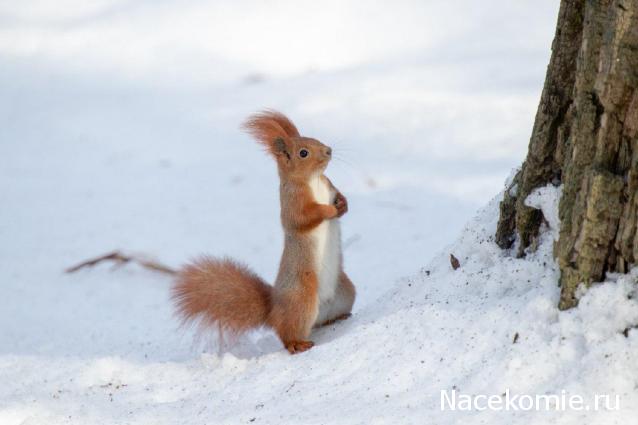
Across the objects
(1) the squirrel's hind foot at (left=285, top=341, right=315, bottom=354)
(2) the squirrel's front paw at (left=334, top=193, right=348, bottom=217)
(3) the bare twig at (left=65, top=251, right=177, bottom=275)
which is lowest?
(3) the bare twig at (left=65, top=251, right=177, bottom=275)

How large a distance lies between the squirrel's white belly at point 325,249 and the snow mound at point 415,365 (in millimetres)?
148

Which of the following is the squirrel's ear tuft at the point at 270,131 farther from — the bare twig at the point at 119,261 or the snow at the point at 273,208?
the bare twig at the point at 119,261

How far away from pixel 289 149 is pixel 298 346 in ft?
2.21

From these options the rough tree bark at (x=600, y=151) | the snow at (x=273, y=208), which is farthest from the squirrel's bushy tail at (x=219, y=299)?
the rough tree bark at (x=600, y=151)

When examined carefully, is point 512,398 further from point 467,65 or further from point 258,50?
point 258,50

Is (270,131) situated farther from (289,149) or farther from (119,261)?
(119,261)

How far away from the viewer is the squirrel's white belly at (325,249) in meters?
3.25

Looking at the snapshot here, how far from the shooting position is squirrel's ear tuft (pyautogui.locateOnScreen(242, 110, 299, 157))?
3.29 meters

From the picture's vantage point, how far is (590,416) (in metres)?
2.10

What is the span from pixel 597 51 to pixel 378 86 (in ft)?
13.2

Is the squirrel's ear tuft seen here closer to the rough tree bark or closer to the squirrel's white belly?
the squirrel's white belly

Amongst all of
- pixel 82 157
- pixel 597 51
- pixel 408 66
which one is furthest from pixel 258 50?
pixel 597 51

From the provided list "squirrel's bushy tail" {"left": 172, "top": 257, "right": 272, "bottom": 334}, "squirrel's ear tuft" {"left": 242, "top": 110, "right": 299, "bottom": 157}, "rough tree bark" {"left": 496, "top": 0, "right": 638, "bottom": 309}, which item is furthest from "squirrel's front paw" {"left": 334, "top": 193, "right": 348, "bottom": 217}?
"rough tree bark" {"left": 496, "top": 0, "right": 638, "bottom": 309}

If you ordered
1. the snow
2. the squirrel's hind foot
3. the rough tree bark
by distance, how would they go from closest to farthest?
the rough tree bark, the snow, the squirrel's hind foot
